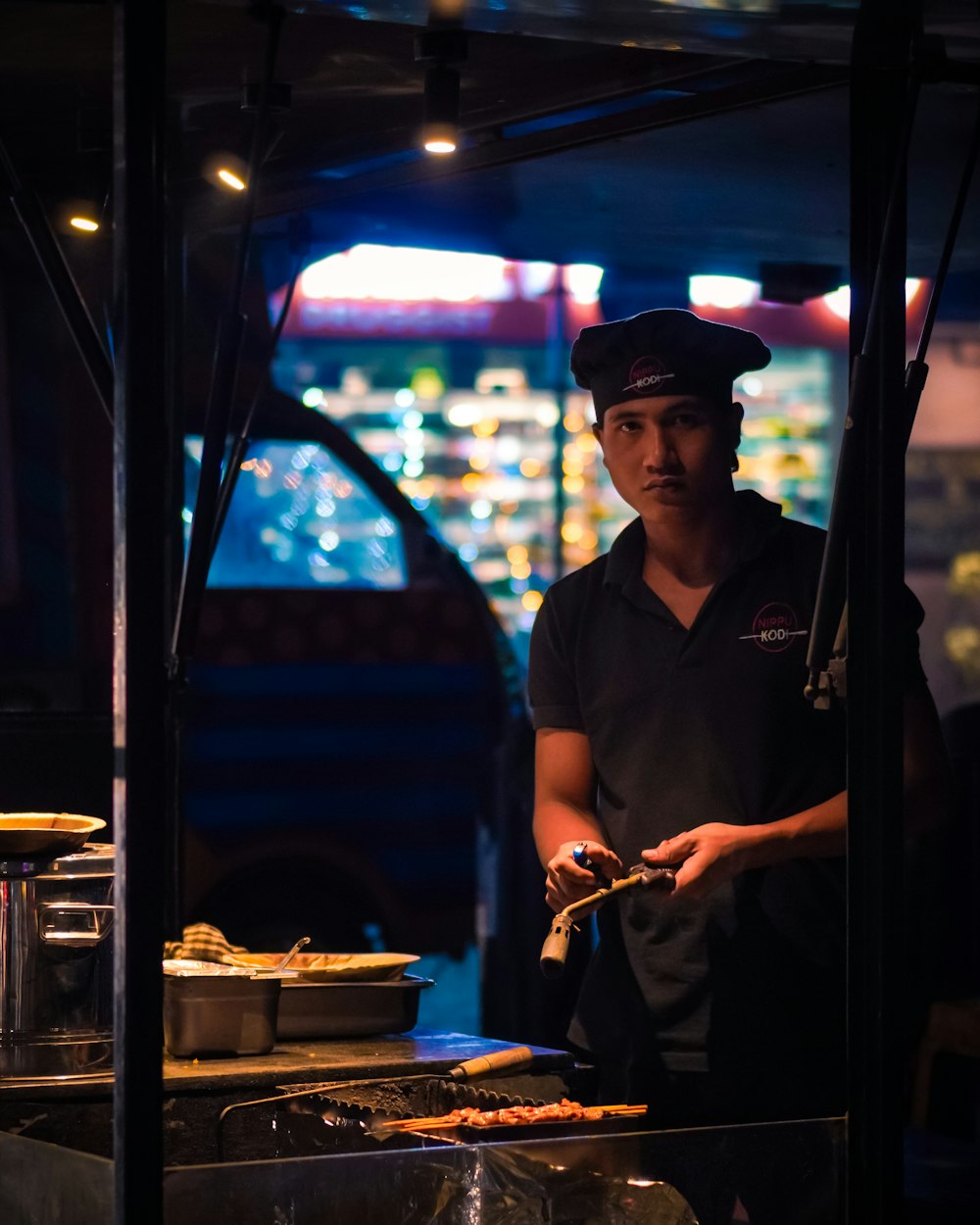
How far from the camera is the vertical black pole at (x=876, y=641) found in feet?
8.21

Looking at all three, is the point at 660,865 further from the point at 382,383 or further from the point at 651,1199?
the point at 382,383

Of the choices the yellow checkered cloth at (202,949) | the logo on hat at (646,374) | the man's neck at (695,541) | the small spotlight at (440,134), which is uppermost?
the small spotlight at (440,134)

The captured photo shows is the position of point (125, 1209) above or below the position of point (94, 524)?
below

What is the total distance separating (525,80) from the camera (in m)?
3.34

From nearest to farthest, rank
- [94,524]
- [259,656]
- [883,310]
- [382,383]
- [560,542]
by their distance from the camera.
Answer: [883,310] < [94,524] < [259,656] < [560,542] < [382,383]

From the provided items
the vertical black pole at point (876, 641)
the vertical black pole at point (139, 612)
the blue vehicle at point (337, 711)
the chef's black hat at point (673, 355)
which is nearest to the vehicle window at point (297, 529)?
the blue vehicle at point (337, 711)

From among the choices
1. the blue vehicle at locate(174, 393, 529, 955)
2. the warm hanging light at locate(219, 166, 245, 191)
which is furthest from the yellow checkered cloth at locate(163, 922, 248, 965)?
the blue vehicle at locate(174, 393, 529, 955)

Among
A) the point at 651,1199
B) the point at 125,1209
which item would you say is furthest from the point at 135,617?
the point at 651,1199

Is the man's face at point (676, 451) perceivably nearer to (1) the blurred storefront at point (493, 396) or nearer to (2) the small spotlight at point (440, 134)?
(2) the small spotlight at point (440, 134)

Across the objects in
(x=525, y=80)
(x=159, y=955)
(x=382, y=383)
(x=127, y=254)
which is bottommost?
(x=159, y=955)

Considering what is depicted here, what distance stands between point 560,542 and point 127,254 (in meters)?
9.19

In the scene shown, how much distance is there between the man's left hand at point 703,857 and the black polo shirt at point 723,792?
212mm

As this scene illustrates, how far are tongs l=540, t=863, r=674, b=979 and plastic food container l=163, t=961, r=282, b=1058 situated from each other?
52 centimetres

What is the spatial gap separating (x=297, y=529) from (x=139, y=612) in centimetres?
439
